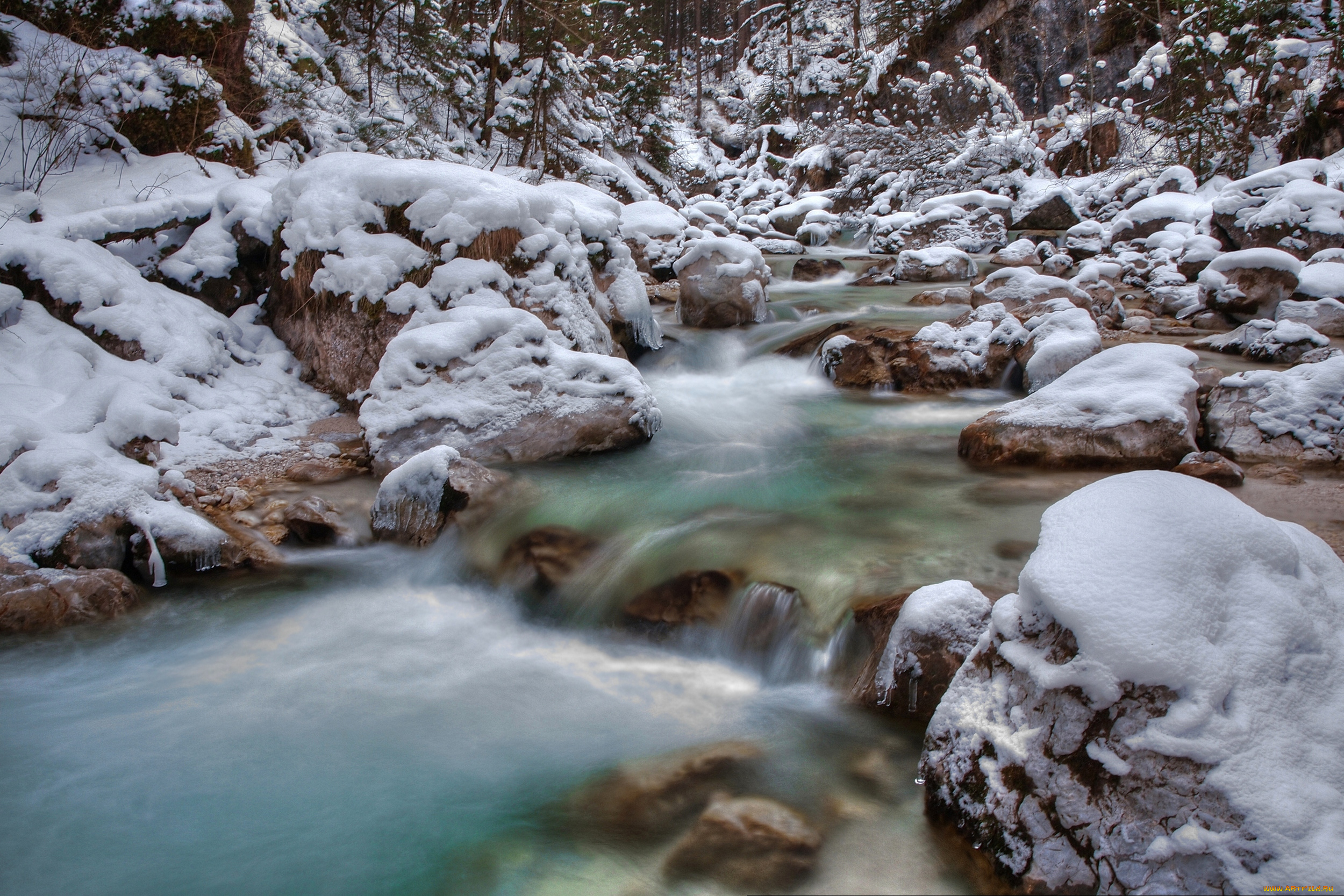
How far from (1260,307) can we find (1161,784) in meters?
8.23

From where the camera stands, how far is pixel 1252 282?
7656 mm

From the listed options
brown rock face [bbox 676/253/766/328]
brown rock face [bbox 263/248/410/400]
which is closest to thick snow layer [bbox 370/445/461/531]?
brown rock face [bbox 263/248/410/400]

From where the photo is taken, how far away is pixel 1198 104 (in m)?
14.1

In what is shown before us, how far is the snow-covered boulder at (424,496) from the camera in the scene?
4105mm

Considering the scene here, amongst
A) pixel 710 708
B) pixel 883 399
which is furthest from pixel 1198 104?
pixel 710 708

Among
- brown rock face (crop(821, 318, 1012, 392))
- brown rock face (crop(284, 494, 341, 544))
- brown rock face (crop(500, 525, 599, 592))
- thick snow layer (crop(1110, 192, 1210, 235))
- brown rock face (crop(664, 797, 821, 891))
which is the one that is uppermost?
thick snow layer (crop(1110, 192, 1210, 235))

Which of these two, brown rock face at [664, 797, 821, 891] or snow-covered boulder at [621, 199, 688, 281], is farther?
snow-covered boulder at [621, 199, 688, 281]

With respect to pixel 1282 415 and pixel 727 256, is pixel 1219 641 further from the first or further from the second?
pixel 727 256

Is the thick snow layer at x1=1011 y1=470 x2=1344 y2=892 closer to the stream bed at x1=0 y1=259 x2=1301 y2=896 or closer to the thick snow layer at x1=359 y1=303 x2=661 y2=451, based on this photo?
the stream bed at x1=0 y1=259 x2=1301 y2=896

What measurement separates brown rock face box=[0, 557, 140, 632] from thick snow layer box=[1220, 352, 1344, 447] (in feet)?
20.7

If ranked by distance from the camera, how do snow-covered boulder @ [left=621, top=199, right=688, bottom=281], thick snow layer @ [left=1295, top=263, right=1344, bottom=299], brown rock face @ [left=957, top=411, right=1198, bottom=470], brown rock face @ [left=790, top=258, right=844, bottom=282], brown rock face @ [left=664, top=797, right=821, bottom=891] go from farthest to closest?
brown rock face @ [left=790, top=258, right=844, bottom=282] < snow-covered boulder @ [left=621, top=199, right=688, bottom=281] < thick snow layer @ [left=1295, top=263, right=1344, bottom=299] < brown rock face @ [left=957, top=411, right=1198, bottom=470] < brown rock face @ [left=664, top=797, right=821, bottom=891]

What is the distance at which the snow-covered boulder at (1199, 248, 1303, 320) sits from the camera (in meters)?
7.51

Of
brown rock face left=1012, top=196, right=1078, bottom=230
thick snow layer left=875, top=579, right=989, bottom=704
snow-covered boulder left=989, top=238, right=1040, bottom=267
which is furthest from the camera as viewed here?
brown rock face left=1012, top=196, right=1078, bottom=230

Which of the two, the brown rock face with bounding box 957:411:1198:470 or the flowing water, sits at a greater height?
the brown rock face with bounding box 957:411:1198:470
